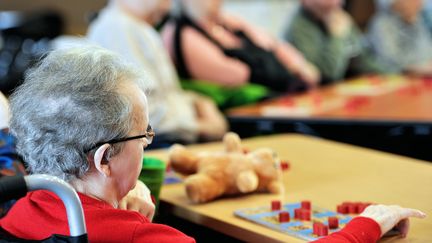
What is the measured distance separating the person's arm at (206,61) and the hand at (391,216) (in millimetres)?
2396

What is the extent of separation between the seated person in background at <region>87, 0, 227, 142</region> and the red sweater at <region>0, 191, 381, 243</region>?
5.34 ft

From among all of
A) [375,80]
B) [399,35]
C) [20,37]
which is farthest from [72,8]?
[399,35]

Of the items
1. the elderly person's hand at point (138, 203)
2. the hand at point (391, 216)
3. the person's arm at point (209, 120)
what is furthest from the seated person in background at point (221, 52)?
the hand at point (391, 216)

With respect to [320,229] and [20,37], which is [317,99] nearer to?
[20,37]

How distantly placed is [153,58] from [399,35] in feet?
8.65

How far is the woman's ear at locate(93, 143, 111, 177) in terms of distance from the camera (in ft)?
Answer: 4.42

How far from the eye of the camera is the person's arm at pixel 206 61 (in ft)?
12.6

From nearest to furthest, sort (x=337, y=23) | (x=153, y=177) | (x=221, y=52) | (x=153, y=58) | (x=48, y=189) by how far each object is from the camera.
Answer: (x=48, y=189), (x=153, y=177), (x=153, y=58), (x=221, y=52), (x=337, y=23)

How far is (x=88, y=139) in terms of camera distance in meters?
1.34

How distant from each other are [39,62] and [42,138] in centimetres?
17

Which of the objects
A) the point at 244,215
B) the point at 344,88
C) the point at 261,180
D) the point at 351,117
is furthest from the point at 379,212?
the point at 344,88

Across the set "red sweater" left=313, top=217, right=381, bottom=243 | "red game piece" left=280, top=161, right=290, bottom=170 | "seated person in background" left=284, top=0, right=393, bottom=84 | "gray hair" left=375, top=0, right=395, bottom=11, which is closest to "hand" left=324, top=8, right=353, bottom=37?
"seated person in background" left=284, top=0, right=393, bottom=84

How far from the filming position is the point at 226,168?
6.08 ft

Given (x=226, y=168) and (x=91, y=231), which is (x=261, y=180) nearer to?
(x=226, y=168)
